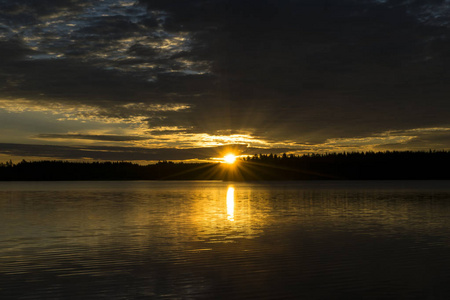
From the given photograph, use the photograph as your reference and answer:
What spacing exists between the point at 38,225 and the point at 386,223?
27.7 m

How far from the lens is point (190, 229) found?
35281 mm

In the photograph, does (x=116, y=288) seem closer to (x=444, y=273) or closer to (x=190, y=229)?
(x=444, y=273)

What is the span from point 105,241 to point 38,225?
11.6 metres

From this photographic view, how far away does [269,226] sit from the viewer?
37531mm

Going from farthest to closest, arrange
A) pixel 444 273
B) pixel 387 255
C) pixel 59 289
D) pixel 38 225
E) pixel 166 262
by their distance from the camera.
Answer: pixel 38 225 < pixel 387 255 < pixel 166 262 < pixel 444 273 < pixel 59 289

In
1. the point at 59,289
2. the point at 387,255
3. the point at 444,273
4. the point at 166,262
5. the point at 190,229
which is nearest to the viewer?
the point at 59,289

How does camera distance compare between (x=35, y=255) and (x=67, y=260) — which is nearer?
(x=67, y=260)

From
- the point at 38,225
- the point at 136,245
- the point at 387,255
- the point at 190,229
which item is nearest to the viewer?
the point at 387,255

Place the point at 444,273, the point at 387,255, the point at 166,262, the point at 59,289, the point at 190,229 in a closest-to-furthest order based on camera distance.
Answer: the point at 59,289 < the point at 444,273 < the point at 166,262 < the point at 387,255 < the point at 190,229

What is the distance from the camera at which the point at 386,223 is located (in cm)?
3925

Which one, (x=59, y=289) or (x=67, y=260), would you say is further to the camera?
(x=67, y=260)

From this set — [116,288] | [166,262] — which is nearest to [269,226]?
[166,262]

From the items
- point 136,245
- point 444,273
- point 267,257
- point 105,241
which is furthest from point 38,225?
point 444,273

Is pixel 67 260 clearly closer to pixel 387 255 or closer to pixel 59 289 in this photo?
pixel 59 289
